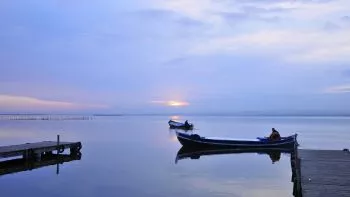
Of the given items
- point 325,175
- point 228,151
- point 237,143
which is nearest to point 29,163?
point 228,151

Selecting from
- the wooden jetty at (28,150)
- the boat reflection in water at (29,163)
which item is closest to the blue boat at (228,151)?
the boat reflection in water at (29,163)

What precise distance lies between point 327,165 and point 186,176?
8.38 m

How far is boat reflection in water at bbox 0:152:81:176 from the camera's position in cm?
2233

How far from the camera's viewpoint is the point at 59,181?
19.7 metres

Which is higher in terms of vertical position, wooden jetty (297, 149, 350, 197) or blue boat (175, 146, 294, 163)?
wooden jetty (297, 149, 350, 197)

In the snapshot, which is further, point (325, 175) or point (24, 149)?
point (24, 149)

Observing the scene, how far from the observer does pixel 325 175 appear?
12906 mm

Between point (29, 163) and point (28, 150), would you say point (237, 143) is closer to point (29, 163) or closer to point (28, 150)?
point (29, 163)

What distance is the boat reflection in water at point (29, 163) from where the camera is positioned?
879 inches

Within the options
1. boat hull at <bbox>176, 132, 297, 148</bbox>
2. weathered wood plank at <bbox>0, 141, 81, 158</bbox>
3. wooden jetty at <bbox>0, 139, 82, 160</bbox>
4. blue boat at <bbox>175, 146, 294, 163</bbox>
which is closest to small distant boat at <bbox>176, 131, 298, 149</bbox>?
boat hull at <bbox>176, 132, 297, 148</bbox>

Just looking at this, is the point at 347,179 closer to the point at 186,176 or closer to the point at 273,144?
the point at 186,176

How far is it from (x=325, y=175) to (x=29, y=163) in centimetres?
1779

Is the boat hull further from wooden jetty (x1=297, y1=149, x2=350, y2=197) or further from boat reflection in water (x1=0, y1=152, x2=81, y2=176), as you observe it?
wooden jetty (x1=297, y1=149, x2=350, y2=197)

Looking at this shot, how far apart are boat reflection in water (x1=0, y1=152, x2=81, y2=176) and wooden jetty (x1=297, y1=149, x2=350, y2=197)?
14.6 metres
